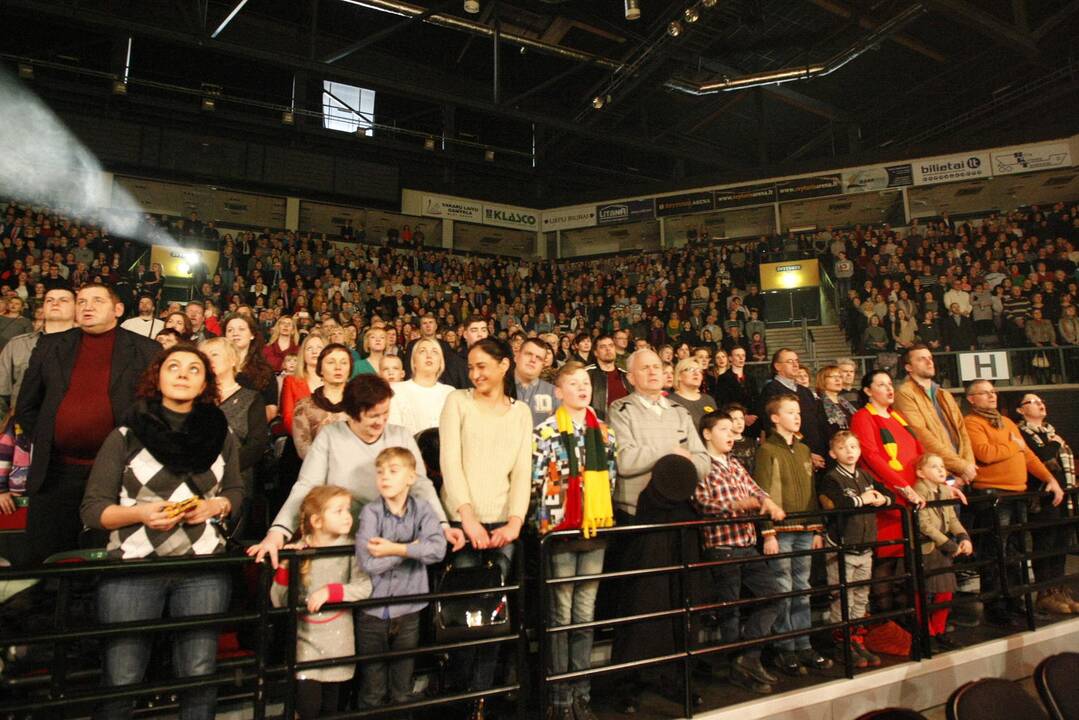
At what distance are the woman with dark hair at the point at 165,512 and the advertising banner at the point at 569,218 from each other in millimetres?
18969

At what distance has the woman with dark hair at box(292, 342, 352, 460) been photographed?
3199 millimetres

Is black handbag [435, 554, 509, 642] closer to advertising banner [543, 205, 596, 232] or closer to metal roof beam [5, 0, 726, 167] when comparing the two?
metal roof beam [5, 0, 726, 167]

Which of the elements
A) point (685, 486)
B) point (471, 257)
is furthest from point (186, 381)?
point (471, 257)

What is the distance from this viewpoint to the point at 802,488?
3.58 m

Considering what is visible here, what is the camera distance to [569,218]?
2078cm

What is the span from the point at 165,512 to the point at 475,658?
1357mm

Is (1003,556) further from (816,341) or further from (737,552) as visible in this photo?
(816,341)

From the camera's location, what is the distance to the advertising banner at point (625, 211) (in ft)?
64.5

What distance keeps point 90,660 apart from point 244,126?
58.0 feet

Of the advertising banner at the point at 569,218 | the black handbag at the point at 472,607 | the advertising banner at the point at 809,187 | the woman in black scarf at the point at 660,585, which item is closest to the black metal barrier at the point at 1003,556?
the woman in black scarf at the point at 660,585

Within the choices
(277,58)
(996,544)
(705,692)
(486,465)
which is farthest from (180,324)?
(277,58)

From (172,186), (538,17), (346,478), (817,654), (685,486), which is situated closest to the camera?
(346,478)

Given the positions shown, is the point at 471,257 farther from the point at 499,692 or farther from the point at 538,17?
the point at 499,692

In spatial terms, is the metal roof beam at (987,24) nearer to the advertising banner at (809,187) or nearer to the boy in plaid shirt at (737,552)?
the advertising banner at (809,187)
